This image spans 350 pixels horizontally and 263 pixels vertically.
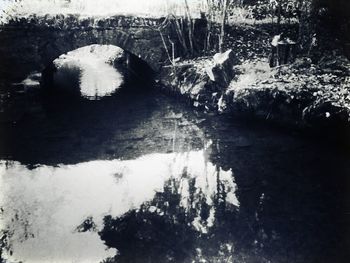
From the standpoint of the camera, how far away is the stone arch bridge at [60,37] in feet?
30.6

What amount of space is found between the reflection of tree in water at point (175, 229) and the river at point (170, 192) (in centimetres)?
1

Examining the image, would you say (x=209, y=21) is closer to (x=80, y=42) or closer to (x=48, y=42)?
(x=80, y=42)

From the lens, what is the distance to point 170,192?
209 inches

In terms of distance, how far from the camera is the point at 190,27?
33.4 ft

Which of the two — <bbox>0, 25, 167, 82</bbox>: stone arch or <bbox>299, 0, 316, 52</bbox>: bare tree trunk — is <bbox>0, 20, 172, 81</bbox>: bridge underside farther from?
<bbox>299, 0, 316, 52</bbox>: bare tree trunk

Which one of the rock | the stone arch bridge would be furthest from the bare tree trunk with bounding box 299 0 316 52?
the stone arch bridge

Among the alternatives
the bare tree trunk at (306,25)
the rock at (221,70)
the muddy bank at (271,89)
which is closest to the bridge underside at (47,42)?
the muddy bank at (271,89)

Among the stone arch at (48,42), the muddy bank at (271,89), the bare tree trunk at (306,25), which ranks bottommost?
the muddy bank at (271,89)

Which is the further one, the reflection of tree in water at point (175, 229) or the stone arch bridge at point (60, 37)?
the stone arch bridge at point (60, 37)

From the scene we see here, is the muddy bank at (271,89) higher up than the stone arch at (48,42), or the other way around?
the stone arch at (48,42)

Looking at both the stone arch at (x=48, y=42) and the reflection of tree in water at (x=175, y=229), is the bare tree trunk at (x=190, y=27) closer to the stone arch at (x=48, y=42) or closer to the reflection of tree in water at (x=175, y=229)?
the stone arch at (x=48, y=42)

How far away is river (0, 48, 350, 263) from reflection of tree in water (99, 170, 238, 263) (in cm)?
1

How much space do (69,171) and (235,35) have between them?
7.02 meters

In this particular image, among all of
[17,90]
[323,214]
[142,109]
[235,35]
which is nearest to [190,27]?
[235,35]
